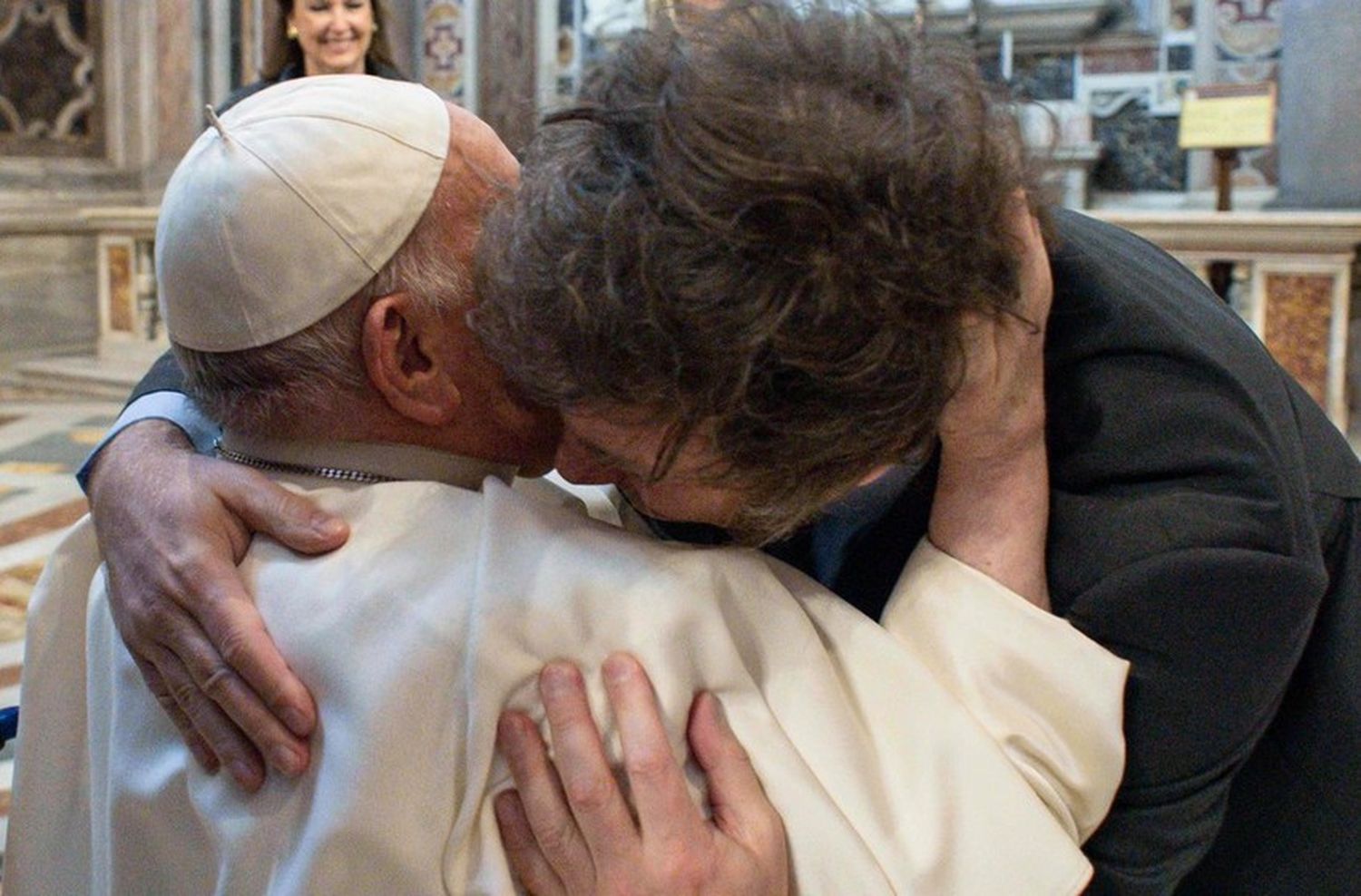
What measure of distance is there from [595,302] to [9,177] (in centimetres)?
838

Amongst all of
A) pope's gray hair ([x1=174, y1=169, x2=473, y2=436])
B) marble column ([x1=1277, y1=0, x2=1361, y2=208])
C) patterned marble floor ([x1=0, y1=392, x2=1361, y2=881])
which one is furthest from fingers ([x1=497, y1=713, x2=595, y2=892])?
marble column ([x1=1277, y1=0, x2=1361, y2=208])

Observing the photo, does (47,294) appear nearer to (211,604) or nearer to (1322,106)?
(1322,106)

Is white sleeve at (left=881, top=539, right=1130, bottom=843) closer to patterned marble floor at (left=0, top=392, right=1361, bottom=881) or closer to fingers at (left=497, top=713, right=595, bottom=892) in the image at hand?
fingers at (left=497, top=713, right=595, bottom=892)

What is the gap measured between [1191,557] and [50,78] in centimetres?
886

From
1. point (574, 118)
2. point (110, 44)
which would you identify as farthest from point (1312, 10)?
point (110, 44)

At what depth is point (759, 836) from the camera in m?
1.03

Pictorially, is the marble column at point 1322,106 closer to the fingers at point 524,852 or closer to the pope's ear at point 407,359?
the pope's ear at point 407,359

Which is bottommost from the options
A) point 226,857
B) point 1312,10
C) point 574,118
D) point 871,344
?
point 226,857

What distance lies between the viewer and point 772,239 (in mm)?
939

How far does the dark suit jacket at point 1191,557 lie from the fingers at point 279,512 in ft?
1.62

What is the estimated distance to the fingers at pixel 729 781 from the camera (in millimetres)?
1034

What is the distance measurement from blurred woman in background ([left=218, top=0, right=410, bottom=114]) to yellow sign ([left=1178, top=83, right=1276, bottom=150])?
126 inches

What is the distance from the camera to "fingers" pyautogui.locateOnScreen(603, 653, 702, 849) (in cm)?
103

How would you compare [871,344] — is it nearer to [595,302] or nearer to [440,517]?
[595,302]
